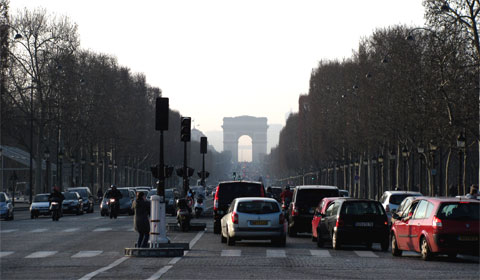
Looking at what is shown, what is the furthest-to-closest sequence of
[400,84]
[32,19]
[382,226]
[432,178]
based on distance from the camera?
[32,19]
[400,84]
[432,178]
[382,226]

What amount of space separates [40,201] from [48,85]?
26.4 metres

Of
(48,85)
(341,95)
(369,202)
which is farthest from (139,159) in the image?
(369,202)

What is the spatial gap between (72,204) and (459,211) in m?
41.5

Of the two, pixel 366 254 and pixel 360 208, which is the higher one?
pixel 360 208

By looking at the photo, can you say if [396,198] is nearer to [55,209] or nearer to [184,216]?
[184,216]

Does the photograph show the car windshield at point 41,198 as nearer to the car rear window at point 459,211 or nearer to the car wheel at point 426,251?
the car wheel at point 426,251

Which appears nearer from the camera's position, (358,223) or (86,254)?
(86,254)

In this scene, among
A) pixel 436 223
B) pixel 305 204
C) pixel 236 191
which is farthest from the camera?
pixel 236 191

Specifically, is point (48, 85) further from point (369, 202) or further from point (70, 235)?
point (369, 202)

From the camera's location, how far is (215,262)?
23.7 meters

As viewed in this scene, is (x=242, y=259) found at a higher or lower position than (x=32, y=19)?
lower

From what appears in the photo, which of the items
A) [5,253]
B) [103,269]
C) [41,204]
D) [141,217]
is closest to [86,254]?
[141,217]

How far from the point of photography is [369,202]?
98.1 feet

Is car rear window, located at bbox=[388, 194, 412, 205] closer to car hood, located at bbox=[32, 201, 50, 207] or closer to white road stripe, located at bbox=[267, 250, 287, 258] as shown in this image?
white road stripe, located at bbox=[267, 250, 287, 258]
